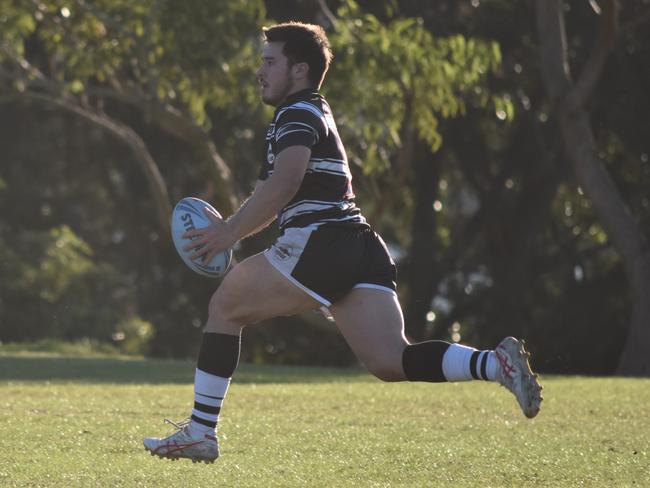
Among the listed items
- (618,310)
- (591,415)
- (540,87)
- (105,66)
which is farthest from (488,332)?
(591,415)

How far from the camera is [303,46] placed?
19.6 ft

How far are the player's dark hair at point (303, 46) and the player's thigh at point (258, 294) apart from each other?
2.77 ft

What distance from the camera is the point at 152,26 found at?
51.4ft

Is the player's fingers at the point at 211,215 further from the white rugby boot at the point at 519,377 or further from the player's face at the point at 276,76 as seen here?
the white rugby boot at the point at 519,377

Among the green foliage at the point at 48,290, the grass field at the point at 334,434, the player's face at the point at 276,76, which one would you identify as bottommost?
the green foliage at the point at 48,290

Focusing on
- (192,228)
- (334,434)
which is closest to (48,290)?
(334,434)

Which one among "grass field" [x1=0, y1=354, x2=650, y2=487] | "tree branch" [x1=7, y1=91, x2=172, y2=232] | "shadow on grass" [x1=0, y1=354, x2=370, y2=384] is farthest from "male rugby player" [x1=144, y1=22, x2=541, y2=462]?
"tree branch" [x1=7, y1=91, x2=172, y2=232]

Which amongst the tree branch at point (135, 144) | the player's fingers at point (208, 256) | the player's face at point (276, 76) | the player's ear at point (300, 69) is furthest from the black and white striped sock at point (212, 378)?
the tree branch at point (135, 144)

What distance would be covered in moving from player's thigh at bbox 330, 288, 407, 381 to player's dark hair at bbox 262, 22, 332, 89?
949mm

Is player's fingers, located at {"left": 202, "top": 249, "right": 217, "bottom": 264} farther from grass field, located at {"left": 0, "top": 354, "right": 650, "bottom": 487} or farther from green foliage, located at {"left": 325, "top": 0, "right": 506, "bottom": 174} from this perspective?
green foliage, located at {"left": 325, "top": 0, "right": 506, "bottom": 174}

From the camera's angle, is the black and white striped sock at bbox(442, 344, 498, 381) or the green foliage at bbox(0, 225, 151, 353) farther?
the green foliage at bbox(0, 225, 151, 353)

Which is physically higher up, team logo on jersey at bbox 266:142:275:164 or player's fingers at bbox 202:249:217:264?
team logo on jersey at bbox 266:142:275:164

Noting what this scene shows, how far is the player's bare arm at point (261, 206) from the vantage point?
5.63 metres

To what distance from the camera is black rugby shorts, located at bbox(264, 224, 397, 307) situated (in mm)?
5762
